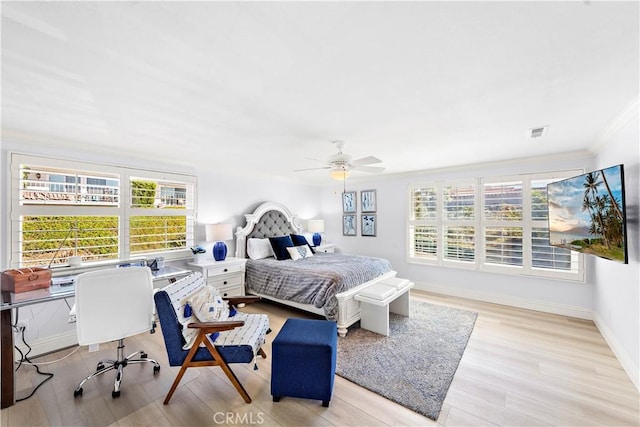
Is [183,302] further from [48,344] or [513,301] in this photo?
[513,301]

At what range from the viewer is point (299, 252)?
4.60 meters

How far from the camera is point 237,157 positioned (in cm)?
383

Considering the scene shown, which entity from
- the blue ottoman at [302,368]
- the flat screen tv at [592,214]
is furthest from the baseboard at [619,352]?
the blue ottoman at [302,368]

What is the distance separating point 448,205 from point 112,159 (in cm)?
524

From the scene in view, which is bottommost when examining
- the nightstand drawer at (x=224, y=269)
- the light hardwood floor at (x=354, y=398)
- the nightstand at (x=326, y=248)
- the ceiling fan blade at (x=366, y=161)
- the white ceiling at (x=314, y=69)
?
the light hardwood floor at (x=354, y=398)

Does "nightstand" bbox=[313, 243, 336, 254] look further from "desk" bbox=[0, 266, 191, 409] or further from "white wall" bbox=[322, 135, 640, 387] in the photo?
"desk" bbox=[0, 266, 191, 409]

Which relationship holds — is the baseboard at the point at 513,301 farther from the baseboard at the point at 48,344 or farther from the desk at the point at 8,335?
the baseboard at the point at 48,344

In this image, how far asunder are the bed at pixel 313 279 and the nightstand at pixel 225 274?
7.1 inches

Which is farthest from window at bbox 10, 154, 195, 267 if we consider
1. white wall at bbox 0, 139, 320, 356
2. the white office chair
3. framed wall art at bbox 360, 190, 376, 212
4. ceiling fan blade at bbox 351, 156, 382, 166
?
framed wall art at bbox 360, 190, 376, 212

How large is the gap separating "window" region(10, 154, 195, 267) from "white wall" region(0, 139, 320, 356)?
0.10m

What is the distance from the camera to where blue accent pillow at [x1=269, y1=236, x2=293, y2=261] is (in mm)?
4492

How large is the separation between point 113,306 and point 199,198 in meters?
2.40

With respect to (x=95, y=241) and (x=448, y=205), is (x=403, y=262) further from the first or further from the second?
(x=95, y=241)

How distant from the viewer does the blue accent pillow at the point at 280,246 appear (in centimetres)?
449
